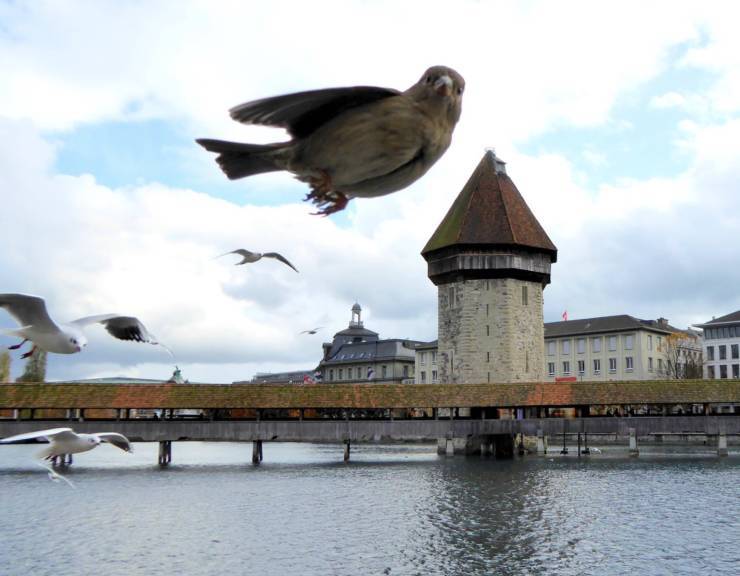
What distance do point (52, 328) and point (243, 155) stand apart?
1.06 m

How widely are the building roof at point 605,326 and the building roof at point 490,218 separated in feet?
64.5

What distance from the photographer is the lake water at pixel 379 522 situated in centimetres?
1619

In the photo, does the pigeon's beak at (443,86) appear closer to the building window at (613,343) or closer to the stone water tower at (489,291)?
the stone water tower at (489,291)

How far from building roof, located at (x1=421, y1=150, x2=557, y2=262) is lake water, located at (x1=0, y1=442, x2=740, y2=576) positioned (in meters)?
15.2

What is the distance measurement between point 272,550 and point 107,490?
41.1ft

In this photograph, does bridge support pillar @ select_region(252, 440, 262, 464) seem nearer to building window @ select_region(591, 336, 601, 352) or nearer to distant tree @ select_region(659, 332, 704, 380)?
distant tree @ select_region(659, 332, 704, 380)

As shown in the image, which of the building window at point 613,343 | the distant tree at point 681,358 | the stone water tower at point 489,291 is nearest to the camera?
the stone water tower at point 489,291

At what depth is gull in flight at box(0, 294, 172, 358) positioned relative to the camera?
212 cm

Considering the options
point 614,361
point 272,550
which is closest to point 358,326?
point 614,361

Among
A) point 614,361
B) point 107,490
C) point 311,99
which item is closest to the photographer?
point 311,99

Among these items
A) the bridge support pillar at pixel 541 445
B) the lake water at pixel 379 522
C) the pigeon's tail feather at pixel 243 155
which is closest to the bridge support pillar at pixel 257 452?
the lake water at pixel 379 522

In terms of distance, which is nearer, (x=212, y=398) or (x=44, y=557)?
(x=44, y=557)

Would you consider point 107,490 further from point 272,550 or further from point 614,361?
point 614,361

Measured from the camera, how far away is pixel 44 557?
652 inches
